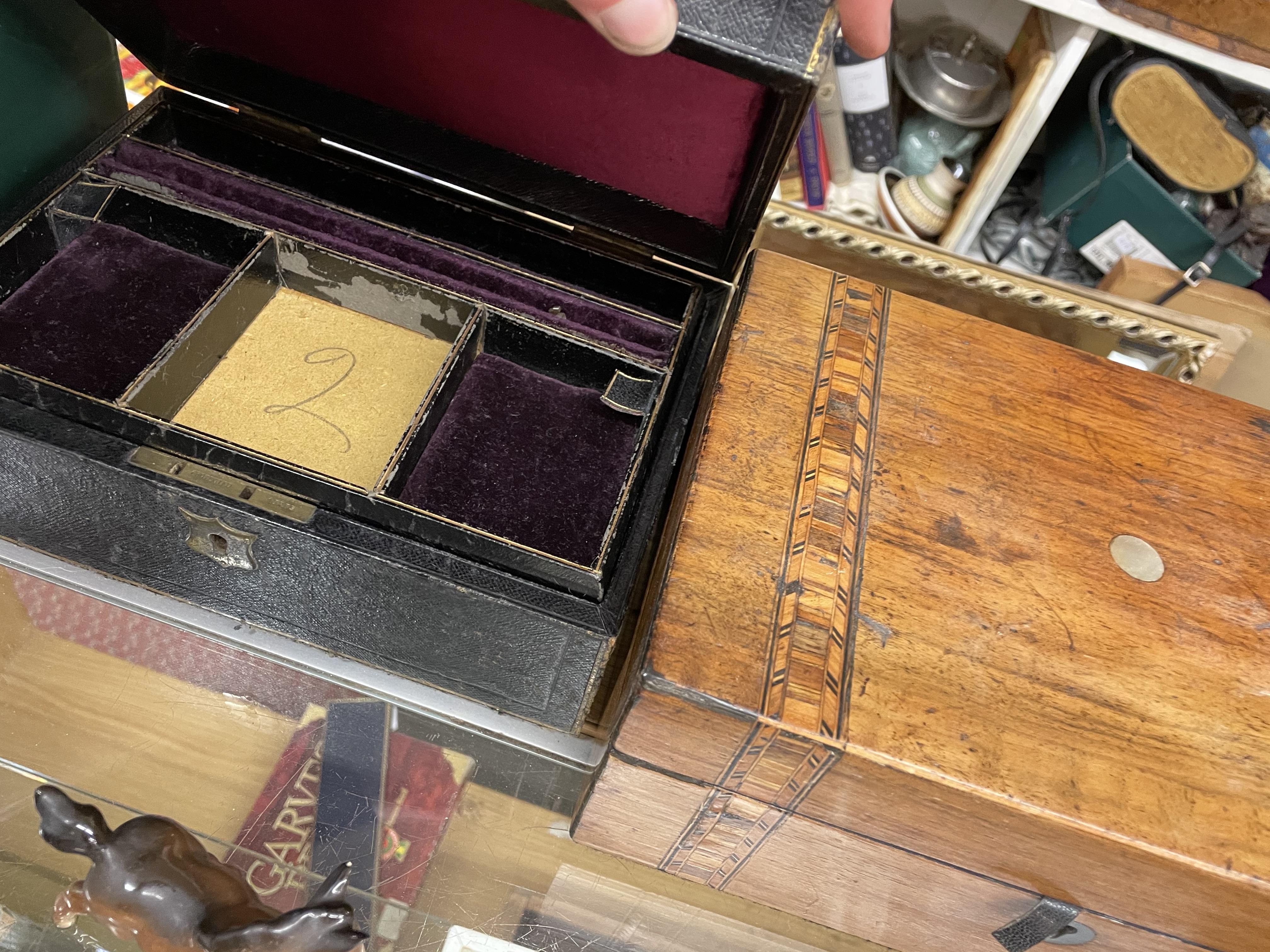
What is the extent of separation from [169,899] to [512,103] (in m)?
1.01

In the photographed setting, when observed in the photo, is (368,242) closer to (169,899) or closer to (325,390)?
(325,390)

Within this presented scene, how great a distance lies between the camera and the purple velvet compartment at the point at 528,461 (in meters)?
1.13

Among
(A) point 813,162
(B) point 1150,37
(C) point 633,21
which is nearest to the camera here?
(C) point 633,21

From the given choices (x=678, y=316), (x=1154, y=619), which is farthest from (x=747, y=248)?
(x=1154, y=619)

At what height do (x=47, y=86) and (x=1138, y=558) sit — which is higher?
(x=47, y=86)

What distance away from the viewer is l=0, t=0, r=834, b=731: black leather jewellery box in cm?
99

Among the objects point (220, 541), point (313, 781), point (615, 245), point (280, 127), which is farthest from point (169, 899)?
point (280, 127)

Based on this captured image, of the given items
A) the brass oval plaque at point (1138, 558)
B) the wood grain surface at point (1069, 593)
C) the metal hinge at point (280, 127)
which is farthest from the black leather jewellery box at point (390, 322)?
the brass oval plaque at point (1138, 558)

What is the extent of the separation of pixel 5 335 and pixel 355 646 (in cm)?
65

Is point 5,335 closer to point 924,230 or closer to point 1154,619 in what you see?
point 1154,619

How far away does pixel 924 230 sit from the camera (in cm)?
190

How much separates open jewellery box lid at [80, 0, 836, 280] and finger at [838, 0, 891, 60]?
0.30 feet

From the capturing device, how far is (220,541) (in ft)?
3.37

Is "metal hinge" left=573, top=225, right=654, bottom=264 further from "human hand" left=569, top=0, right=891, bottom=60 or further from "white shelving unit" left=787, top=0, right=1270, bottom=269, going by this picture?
"white shelving unit" left=787, top=0, right=1270, bottom=269
